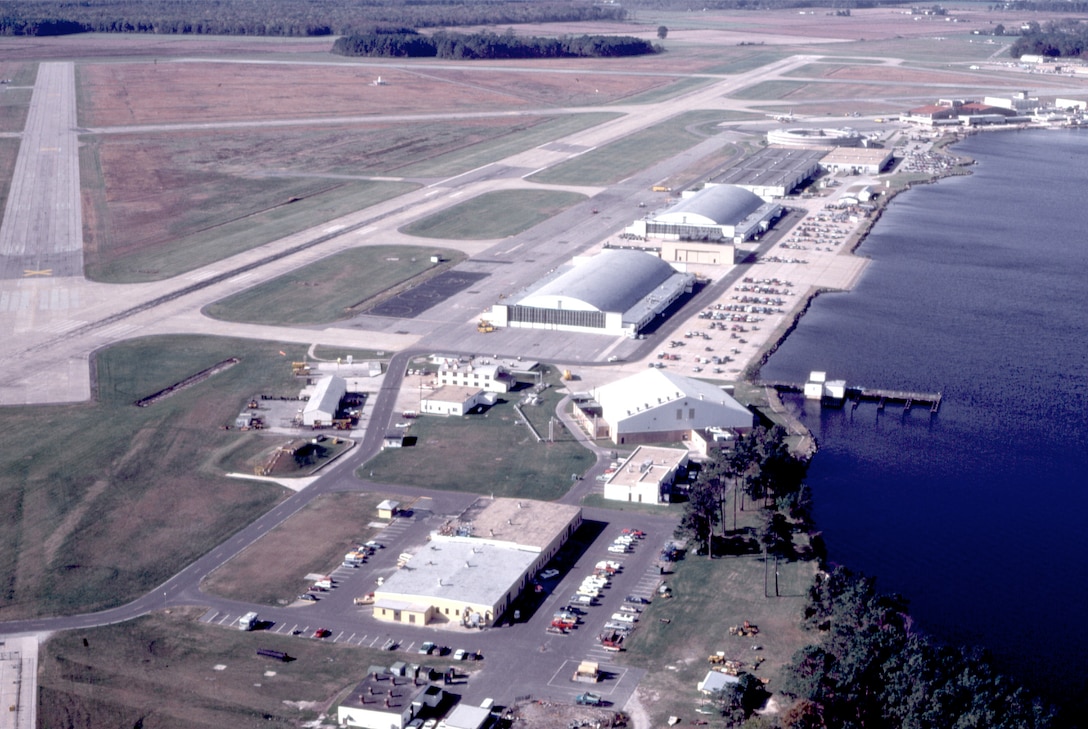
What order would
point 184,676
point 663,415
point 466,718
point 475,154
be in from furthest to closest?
1. point 475,154
2. point 663,415
3. point 184,676
4. point 466,718

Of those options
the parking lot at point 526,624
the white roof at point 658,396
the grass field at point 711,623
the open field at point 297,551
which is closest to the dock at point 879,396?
the white roof at point 658,396

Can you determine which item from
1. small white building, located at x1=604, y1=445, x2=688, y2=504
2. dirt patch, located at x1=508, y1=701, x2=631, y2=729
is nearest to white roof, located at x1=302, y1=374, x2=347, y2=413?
Answer: small white building, located at x1=604, y1=445, x2=688, y2=504

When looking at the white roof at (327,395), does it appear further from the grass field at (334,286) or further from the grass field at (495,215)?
the grass field at (495,215)

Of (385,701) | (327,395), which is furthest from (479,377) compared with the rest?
(385,701)

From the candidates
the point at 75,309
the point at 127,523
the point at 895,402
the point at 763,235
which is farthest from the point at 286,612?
the point at 763,235

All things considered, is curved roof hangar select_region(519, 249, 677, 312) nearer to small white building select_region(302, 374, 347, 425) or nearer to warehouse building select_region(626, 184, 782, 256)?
warehouse building select_region(626, 184, 782, 256)

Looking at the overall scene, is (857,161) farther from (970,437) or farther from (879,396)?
(970,437)
